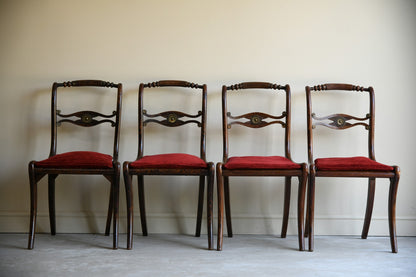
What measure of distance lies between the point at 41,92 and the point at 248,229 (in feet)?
6.05

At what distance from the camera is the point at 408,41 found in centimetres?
326

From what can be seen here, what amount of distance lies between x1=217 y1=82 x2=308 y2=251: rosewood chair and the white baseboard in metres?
0.17

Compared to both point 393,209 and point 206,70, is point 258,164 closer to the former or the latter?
point 393,209

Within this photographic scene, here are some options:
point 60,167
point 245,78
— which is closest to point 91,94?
point 60,167

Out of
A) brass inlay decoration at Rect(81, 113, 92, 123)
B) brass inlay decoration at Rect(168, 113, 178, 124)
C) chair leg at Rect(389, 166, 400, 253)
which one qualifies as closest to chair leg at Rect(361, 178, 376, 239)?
chair leg at Rect(389, 166, 400, 253)

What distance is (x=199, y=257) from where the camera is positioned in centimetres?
251

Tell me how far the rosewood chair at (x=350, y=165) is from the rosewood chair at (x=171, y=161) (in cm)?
64

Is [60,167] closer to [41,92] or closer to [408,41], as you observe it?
[41,92]

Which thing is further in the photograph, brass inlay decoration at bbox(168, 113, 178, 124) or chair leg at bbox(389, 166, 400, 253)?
brass inlay decoration at bbox(168, 113, 178, 124)

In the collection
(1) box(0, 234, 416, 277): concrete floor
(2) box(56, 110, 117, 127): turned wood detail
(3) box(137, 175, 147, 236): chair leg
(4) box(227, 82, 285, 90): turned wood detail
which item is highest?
(4) box(227, 82, 285, 90): turned wood detail

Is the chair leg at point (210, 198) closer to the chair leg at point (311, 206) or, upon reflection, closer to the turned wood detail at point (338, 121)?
the chair leg at point (311, 206)

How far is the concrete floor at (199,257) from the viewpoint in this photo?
7.34ft

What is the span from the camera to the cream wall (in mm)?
3236

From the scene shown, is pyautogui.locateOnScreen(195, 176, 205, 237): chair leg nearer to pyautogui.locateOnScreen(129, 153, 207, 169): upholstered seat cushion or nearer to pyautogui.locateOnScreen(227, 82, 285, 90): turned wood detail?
pyautogui.locateOnScreen(129, 153, 207, 169): upholstered seat cushion
